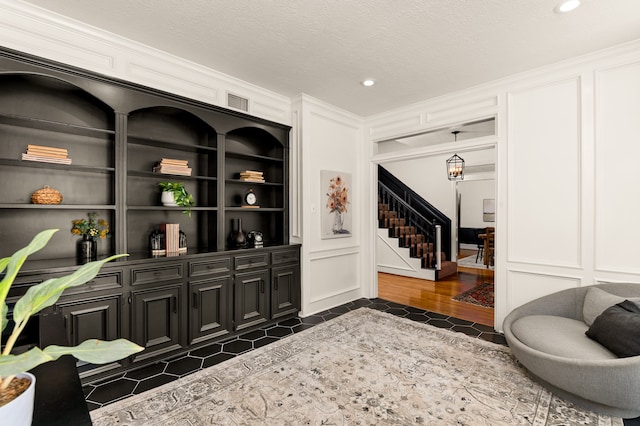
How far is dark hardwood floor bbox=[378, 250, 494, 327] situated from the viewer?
14.1ft

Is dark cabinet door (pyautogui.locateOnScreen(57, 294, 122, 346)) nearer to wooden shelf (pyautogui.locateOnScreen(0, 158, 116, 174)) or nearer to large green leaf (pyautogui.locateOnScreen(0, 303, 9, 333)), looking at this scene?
wooden shelf (pyautogui.locateOnScreen(0, 158, 116, 174))

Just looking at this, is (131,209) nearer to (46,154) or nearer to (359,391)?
(46,154)

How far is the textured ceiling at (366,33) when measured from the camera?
2408 mm

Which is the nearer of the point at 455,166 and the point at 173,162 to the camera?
the point at 173,162

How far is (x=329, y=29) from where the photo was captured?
269 cm

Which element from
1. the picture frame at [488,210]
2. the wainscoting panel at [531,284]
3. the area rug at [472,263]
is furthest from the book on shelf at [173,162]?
the picture frame at [488,210]

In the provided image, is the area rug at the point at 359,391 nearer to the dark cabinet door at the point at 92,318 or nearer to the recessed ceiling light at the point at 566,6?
the dark cabinet door at the point at 92,318

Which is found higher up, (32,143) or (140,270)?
(32,143)

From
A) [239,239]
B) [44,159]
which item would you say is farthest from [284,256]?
[44,159]

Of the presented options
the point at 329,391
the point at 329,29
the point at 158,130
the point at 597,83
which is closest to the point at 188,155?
the point at 158,130

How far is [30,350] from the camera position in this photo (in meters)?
0.65

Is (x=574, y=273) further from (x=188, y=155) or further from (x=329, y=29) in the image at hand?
(x=188, y=155)

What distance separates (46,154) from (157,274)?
130 centimetres

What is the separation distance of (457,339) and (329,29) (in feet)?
10.6
